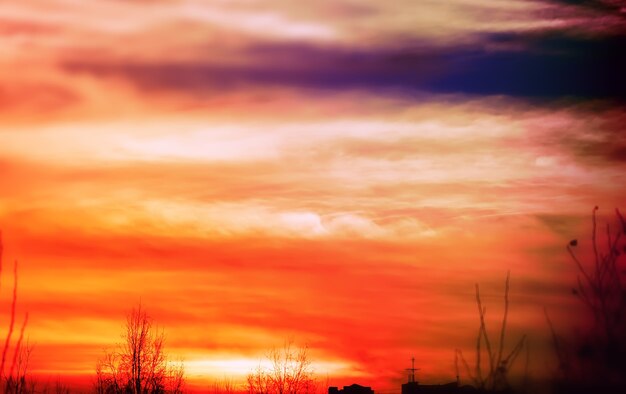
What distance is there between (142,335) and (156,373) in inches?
78.5

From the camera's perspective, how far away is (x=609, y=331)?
23.6 feet

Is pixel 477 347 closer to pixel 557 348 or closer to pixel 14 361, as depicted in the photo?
pixel 557 348

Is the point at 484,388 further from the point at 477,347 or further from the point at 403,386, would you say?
the point at 403,386

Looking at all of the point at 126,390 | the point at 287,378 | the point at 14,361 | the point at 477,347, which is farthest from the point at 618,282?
the point at 287,378

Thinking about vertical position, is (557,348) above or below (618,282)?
below

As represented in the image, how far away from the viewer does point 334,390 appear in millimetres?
75188

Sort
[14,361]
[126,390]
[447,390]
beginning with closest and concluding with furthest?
[14,361]
[126,390]
[447,390]

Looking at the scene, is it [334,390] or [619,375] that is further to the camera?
[334,390]

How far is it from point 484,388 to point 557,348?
2.02ft

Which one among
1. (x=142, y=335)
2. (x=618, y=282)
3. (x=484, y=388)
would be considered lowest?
(x=484, y=388)

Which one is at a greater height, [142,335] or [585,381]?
[142,335]

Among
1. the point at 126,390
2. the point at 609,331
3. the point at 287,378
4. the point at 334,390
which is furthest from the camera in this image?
the point at 334,390

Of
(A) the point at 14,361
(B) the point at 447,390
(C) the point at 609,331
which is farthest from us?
(B) the point at 447,390

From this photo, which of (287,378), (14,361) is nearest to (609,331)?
(14,361)
